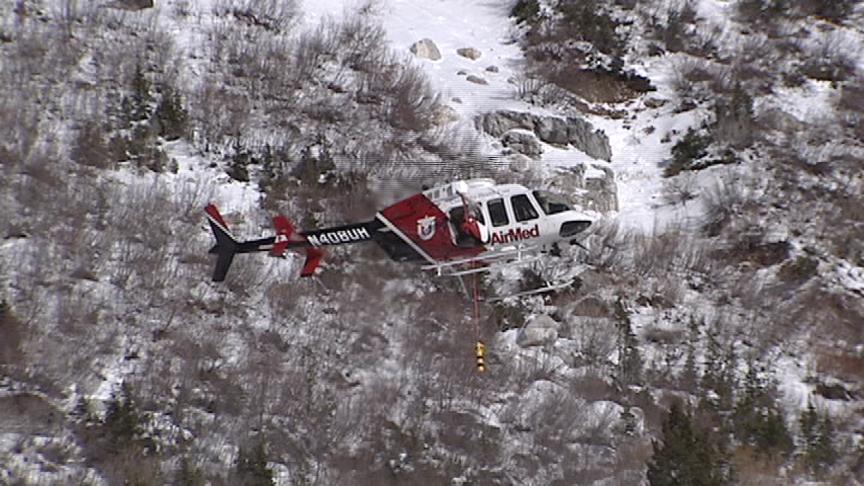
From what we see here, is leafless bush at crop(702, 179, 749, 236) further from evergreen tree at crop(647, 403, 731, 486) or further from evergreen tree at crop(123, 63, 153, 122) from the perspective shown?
evergreen tree at crop(123, 63, 153, 122)

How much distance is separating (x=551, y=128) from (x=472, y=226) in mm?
12116

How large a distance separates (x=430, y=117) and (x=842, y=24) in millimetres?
14111

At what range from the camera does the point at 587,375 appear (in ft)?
77.3

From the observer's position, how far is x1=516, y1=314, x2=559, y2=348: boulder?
24328mm

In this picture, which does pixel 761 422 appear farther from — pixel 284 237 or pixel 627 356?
pixel 284 237

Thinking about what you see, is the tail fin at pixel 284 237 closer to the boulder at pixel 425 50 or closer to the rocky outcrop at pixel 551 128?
the rocky outcrop at pixel 551 128

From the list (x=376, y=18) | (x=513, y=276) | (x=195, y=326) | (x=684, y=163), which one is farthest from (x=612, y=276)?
(x=376, y=18)

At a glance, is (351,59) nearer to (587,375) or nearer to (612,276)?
(612,276)

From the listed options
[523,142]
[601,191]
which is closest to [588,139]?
[523,142]

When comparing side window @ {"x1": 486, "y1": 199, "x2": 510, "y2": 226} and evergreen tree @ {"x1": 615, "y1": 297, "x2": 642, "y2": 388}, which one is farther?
evergreen tree @ {"x1": 615, "y1": 297, "x2": 642, "y2": 388}

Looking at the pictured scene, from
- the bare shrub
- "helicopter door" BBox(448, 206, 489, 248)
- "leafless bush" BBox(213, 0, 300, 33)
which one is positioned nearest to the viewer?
"helicopter door" BBox(448, 206, 489, 248)

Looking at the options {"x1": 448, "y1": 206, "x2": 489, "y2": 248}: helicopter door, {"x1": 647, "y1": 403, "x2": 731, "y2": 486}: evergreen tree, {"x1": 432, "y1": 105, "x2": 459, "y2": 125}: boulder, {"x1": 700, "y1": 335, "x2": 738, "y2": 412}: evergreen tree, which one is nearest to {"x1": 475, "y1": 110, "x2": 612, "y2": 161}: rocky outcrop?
{"x1": 432, "y1": 105, "x2": 459, "y2": 125}: boulder

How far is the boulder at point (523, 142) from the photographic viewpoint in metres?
29.1

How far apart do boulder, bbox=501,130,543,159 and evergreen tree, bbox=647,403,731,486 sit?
Result: 36.3 ft
